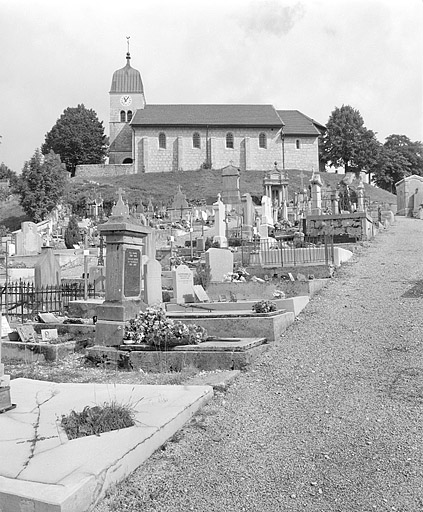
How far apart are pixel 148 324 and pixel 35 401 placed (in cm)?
258

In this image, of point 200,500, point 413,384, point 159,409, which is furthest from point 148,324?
point 200,500

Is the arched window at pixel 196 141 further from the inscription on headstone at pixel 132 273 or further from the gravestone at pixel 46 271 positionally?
the inscription on headstone at pixel 132 273

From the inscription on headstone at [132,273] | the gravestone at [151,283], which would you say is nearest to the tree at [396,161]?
the gravestone at [151,283]

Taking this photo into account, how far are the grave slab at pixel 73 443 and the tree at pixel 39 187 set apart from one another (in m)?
40.5

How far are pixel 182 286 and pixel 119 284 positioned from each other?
3142mm

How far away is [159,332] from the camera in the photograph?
6957 millimetres

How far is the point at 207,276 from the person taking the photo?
12742mm

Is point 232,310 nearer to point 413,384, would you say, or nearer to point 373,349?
point 373,349

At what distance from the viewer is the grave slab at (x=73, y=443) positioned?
9.53ft

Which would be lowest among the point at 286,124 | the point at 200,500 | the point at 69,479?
the point at 200,500

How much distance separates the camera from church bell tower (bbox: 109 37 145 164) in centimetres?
7062

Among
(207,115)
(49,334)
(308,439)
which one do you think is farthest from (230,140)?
(308,439)

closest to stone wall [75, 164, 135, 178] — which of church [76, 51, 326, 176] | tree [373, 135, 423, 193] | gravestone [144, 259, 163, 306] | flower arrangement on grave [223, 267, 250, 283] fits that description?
church [76, 51, 326, 176]

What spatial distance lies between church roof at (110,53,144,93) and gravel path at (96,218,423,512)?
72043mm
